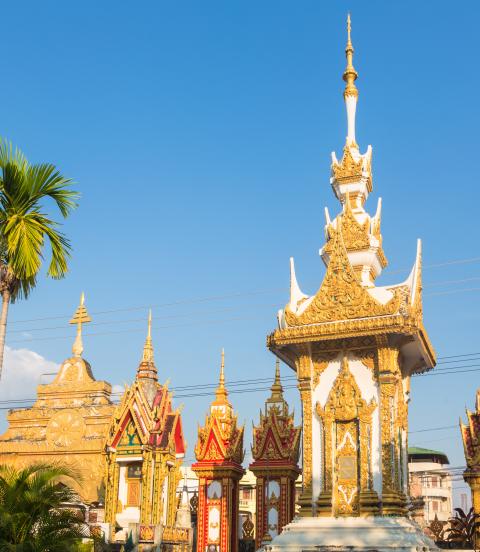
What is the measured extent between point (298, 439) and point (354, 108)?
10953mm

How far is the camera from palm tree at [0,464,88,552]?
13805 mm

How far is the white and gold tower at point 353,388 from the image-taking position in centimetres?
1994

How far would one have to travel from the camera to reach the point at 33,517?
14195 mm

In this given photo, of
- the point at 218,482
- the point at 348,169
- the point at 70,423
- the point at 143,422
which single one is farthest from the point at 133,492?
the point at 348,169

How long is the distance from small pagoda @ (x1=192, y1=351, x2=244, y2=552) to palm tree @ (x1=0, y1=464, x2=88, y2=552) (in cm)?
1112

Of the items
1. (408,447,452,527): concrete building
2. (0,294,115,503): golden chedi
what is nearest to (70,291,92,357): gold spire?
(0,294,115,503): golden chedi

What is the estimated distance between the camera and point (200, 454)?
26.0m

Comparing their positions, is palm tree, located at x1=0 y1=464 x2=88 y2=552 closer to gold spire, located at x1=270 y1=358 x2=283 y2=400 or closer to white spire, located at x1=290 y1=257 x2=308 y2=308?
white spire, located at x1=290 y1=257 x2=308 y2=308

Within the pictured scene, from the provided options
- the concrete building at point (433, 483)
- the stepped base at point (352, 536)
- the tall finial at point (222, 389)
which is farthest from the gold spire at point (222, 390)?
the concrete building at point (433, 483)

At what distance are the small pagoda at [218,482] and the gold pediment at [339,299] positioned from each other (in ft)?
20.2

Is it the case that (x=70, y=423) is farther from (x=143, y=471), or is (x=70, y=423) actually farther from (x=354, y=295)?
(x=354, y=295)

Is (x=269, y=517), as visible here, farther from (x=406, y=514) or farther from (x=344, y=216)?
(x=344, y=216)

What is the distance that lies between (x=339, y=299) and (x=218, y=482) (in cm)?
822

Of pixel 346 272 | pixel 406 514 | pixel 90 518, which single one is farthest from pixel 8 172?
pixel 90 518
